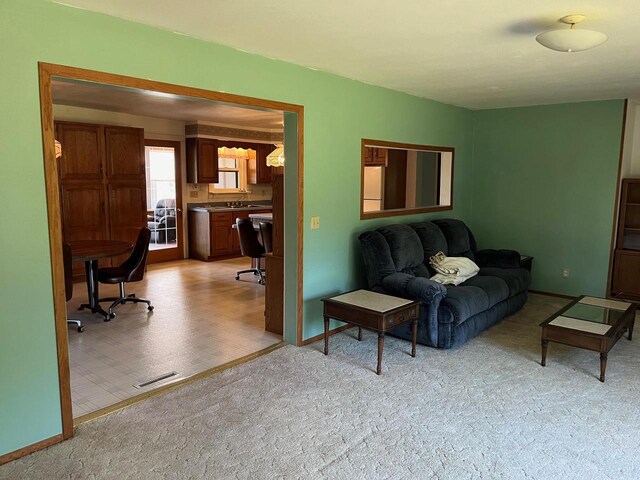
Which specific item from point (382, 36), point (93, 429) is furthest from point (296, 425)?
point (382, 36)

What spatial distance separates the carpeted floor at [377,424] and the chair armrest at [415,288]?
476 mm

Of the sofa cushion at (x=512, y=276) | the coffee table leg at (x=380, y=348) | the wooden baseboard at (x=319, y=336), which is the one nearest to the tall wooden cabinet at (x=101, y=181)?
the wooden baseboard at (x=319, y=336)

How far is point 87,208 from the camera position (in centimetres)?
658

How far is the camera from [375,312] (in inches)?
138

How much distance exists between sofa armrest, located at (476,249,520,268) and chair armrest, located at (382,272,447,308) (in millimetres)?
1721

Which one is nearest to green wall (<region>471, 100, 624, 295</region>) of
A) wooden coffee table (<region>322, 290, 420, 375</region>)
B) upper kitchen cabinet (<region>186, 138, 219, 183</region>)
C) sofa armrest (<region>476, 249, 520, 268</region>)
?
sofa armrest (<region>476, 249, 520, 268</region>)

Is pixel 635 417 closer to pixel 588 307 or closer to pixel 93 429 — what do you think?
pixel 588 307

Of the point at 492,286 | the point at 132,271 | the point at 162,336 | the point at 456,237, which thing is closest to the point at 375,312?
the point at 492,286

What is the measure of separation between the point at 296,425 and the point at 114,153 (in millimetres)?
5369

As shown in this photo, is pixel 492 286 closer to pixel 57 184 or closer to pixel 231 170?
pixel 57 184

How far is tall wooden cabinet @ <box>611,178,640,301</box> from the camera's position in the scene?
17.6 ft

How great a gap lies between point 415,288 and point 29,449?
286 cm

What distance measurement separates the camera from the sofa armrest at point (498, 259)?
541 cm

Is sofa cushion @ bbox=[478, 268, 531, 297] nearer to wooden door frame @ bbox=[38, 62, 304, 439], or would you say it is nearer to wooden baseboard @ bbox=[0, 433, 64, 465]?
wooden door frame @ bbox=[38, 62, 304, 439]
